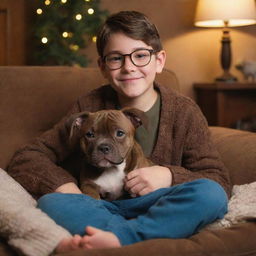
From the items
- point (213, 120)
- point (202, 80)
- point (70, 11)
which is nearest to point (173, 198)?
point (213, 120)

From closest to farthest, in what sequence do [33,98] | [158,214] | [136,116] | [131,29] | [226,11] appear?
[158,214], [136,116], [131,29], [33,98], [226,11]

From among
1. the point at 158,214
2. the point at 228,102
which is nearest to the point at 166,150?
the point at 158,214

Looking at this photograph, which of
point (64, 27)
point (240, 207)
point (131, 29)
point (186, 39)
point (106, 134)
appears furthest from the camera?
point (186, 39)

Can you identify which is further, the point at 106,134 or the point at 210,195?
the point at 106,134

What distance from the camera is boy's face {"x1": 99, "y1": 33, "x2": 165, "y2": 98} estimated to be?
2023mm

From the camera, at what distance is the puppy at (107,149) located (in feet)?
5.67

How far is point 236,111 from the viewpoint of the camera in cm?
437

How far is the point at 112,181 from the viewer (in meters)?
1.84

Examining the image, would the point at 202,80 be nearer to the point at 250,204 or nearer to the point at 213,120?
the point at 213,120

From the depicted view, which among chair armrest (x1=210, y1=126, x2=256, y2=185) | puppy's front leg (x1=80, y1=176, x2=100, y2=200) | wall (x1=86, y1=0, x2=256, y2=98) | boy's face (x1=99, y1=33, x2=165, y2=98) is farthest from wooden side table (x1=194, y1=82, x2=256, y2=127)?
puppy's front leg (x1=80, y1=176, x2=100, y2=200)

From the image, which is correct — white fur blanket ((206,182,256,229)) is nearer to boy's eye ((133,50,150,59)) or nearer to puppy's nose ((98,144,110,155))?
puppy's nose ((98,144,110,155))

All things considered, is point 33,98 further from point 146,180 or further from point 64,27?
point 64,27

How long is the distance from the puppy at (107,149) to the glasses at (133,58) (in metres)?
0.28

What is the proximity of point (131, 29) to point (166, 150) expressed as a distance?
555 mm
